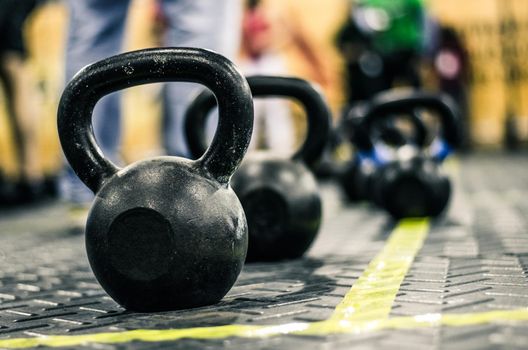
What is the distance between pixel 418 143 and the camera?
363 centimetres

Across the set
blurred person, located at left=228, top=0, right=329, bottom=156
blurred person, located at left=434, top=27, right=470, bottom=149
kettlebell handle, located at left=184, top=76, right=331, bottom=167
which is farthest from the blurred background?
kettlebell handle, located at left=184, top=76, right=331, bottom=167

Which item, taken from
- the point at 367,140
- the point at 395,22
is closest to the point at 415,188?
the point at 367,140

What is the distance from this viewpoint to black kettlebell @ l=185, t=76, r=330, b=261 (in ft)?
7.40

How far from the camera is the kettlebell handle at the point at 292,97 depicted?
7.55ft

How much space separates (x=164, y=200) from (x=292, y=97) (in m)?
0.86

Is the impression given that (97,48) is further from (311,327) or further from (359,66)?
(359,66)

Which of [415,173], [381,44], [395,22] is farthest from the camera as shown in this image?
[381,44]

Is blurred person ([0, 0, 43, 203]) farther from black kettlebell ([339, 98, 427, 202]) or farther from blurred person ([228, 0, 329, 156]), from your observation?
black kettlebell ([339, 98, 427, 202])

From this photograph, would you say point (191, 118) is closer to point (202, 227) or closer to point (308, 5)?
point (202, 227)

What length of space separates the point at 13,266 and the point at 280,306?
1271 millimetres

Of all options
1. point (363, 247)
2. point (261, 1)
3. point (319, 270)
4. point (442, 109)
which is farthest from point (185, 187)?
point (261, 1)

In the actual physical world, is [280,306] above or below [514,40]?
below

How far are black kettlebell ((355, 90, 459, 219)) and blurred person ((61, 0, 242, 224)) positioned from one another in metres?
0.72

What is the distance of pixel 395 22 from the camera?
25.1 feet
